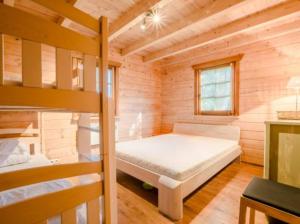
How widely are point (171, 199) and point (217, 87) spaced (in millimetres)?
2989

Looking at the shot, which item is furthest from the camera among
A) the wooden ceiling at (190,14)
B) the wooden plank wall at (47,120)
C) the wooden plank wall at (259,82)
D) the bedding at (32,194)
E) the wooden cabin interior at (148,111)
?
the wooden plank wall at (259,82)

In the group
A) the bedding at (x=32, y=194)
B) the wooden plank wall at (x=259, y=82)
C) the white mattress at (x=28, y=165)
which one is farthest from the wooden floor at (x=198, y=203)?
the white mattress at (x=28, y=165)

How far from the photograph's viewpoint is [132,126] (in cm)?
416

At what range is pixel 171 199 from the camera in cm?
167

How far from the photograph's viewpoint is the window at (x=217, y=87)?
355cm

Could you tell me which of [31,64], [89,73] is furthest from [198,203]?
[31,64]

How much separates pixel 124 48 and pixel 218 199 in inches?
137

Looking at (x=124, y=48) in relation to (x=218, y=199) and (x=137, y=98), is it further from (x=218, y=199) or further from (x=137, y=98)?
(x=218, y=199)

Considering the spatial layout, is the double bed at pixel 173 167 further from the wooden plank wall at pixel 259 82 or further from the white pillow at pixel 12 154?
the white pillow at pixel 12 154

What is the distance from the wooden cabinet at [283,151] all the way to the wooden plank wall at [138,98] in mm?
2948

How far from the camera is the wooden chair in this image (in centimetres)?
108

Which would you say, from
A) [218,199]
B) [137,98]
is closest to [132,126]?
[137,98]

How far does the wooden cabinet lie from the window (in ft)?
6.58

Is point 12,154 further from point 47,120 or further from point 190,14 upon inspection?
point 190,14
